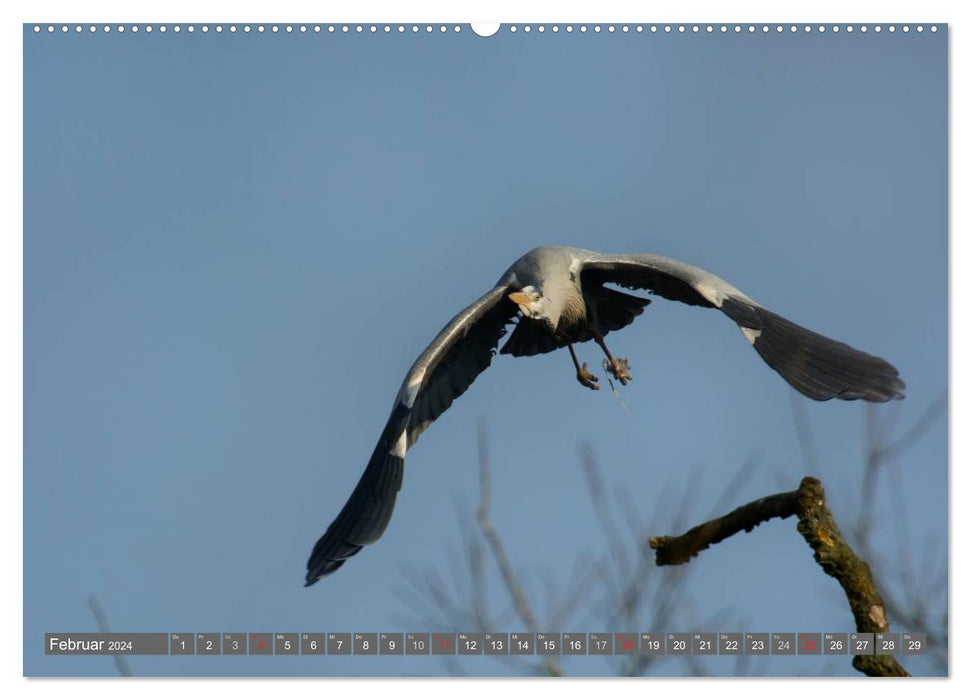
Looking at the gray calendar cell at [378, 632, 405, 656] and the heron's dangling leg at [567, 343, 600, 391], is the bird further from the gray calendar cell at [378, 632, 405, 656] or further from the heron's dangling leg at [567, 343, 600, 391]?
the gray calendar cell at [378, 632, 405, 656]

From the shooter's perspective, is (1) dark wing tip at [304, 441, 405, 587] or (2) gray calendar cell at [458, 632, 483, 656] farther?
(1) dark wing tip at [304, 441, 405, 587]

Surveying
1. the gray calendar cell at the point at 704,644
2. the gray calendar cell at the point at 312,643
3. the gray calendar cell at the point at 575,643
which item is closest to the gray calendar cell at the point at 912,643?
the gray calendar cell at the point at 704,644

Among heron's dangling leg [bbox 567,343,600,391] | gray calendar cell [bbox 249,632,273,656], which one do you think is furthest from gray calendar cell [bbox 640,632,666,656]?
heron's dangling leg [bbox 567,343,600,391]

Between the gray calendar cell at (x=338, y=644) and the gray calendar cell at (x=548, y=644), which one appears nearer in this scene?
the gray calendar cell at (x=548, y=644)

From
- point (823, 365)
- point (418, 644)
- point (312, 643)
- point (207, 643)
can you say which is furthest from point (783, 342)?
Result: point (207, 643)

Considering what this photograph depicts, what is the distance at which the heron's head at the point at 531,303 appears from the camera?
8.20 metres

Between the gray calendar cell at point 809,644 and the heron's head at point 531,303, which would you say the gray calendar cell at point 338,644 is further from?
the heron's head at point 531,303

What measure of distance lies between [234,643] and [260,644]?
0.36 ft

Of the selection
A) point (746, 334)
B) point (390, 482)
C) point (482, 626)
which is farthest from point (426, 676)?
point (746, 334)

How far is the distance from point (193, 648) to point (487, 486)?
1.57 meters

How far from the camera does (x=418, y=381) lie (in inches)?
314

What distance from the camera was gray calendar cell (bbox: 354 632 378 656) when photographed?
6.18 meters

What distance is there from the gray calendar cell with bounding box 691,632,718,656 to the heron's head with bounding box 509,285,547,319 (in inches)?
101

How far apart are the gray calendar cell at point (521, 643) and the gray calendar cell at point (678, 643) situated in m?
0.58
